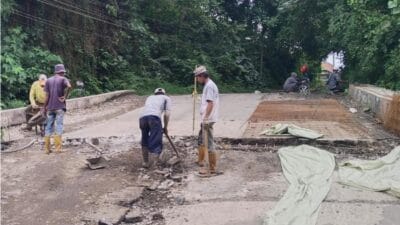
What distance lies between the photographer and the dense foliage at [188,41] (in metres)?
17.6

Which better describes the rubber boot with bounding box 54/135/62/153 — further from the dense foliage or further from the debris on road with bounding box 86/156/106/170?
the dense foliage

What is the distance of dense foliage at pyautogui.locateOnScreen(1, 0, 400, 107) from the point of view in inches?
692

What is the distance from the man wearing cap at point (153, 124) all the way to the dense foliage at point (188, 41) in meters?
6.81

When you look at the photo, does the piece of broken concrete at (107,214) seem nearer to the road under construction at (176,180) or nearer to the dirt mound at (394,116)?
the road under construction at (176,180)

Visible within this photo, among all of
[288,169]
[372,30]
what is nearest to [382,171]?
[288,169]

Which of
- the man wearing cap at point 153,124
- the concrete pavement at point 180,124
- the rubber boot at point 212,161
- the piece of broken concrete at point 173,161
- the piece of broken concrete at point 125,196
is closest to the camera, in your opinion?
the piece of broken concrete at point 125,196

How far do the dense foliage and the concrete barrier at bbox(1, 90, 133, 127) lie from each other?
1.62 metres

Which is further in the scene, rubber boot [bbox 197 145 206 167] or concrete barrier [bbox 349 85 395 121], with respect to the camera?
concrete barrier [bbox 349 85 395 121]

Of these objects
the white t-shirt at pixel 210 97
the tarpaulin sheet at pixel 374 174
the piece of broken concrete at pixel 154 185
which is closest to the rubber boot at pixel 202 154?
the white t-shirt at pixel 210 97

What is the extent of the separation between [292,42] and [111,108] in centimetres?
1767

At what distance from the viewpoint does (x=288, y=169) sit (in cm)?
805

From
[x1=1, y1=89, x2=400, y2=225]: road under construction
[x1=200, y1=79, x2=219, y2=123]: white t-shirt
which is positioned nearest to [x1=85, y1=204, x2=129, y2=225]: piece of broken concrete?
[x1=1, y1=89, x2=400, y2=225]: road under construction

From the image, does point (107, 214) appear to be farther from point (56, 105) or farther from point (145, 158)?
point (56, 105)

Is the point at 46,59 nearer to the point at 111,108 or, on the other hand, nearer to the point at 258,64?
the point at 111,108
